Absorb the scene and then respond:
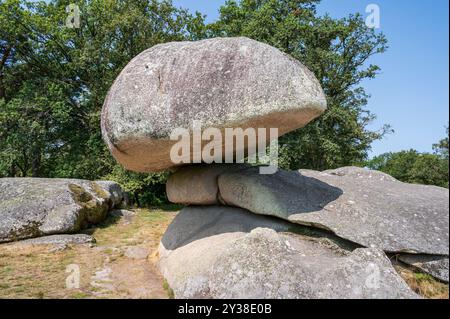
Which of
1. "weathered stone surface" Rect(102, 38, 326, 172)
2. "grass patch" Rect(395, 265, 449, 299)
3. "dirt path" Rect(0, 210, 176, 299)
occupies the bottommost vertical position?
"dirt path" Rect(0, 210, 176, 299)

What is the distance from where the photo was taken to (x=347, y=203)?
23.5 feet

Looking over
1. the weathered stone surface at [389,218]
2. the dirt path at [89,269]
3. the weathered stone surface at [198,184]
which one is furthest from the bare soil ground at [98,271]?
the weathered stone surface at [198,184]

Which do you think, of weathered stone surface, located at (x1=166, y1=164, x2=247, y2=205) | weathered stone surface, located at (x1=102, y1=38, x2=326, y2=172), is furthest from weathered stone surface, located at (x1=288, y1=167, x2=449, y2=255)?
weathered stone surface, located at (x1=166, y1=164, x2=247, y2=205)

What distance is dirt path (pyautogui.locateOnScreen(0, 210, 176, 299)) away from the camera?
242 inches

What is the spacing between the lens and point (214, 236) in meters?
7.14

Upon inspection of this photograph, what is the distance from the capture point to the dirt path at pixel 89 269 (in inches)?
242

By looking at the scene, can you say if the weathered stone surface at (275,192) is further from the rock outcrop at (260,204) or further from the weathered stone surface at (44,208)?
the weathered stone surface at (44,208)

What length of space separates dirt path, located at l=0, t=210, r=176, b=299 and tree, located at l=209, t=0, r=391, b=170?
9.83 meters

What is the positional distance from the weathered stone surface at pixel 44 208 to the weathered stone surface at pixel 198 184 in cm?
354

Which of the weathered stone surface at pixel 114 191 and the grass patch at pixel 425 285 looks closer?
the grass patch at pixel 425 285

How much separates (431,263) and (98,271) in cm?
652

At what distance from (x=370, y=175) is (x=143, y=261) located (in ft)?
22.8

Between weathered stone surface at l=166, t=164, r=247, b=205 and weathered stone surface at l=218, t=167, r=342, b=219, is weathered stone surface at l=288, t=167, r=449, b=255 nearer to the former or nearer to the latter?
weathered stone surface at l=218, t=167, r=342, b=219
